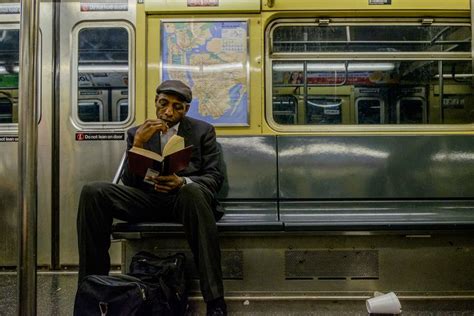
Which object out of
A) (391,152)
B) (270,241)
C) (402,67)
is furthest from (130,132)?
(402,67)

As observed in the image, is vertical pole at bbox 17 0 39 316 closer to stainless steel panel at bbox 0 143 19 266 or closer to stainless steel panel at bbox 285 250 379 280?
stainless steel panel at bbox 285 250 379 280

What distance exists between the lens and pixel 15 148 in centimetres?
340

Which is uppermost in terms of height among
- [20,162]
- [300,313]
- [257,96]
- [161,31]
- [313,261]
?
[161,31]

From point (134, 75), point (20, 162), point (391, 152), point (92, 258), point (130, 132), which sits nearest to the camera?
point (20, 162)

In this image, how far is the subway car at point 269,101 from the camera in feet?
9.79

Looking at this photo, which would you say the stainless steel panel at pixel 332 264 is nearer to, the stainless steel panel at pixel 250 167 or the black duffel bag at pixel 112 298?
the stainless steel panel at pixel 250 167

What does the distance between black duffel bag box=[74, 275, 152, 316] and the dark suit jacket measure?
632 mm

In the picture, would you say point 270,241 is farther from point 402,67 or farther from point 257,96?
point 402,67

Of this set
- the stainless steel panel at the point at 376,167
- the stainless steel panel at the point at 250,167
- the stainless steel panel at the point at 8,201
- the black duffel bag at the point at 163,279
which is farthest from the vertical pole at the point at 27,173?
the stainless steel panel at the point at 8,201

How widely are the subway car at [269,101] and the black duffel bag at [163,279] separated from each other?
0.58 meters

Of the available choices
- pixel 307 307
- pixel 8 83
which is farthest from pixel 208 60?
pixel 307 307

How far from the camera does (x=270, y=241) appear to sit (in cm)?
254

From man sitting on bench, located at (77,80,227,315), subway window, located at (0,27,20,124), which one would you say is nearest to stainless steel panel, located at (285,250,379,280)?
man sitting on bench, located at (77,80,227,315)

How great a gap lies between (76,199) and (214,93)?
130cm
